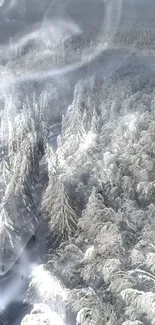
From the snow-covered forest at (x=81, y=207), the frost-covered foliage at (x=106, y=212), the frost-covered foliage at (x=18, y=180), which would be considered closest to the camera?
the frost-covered foliage at (x=106, y=212)

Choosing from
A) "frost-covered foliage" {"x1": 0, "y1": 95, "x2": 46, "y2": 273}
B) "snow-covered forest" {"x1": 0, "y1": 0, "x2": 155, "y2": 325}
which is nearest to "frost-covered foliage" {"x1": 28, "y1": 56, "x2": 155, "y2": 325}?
"snow-covered forest" {"x1": 0, "y1": 0, "x2": 155, "y2": 325}

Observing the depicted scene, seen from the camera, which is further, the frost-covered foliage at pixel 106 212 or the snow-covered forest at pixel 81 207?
the snow-covered forest at pixel 81 207

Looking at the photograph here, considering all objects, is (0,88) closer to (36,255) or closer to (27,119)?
(27,119)

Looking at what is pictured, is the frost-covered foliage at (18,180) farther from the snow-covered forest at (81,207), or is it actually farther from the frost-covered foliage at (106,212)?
the frost-covered foliage at (106,212)

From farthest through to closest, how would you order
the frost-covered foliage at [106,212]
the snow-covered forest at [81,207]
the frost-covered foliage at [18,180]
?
the frost-covered foliage at [18,180] < the snow-covered forest at [81,207] < the frost-covered foliage at [106,212]

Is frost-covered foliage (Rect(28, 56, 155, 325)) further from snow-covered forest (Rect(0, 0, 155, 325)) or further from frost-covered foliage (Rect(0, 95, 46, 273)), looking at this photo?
frost-covered foliage (Rect(0, 95, 46, 273))

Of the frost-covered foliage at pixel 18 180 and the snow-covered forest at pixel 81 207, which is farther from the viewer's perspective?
the frost-covered foliage at pixel 18 180

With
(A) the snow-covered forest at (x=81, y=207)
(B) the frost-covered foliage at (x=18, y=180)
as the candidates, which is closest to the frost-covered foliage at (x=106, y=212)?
(A) the snow-covered forest at (x=81, y=207)

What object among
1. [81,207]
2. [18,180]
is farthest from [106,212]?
[18,180]
